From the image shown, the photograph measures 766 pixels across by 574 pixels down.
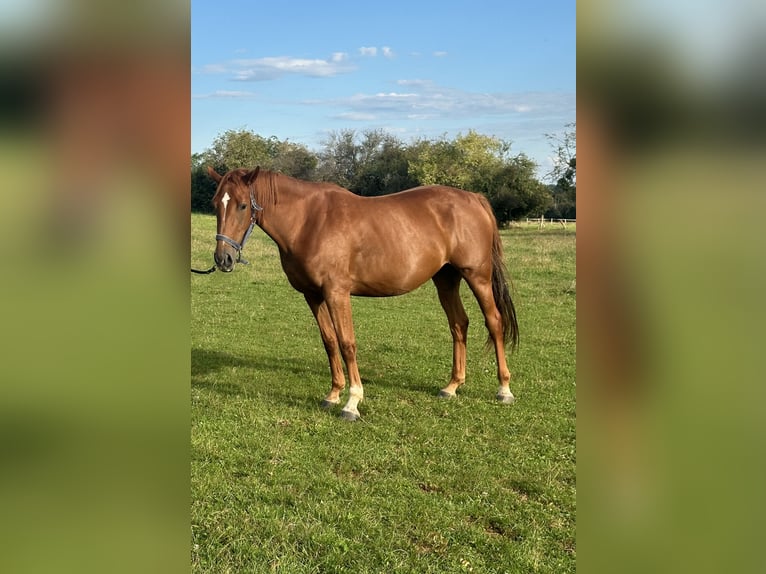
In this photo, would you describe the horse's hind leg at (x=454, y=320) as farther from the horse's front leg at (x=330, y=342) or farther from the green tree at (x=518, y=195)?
the green tree at (x=518, y=195)

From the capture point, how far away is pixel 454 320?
6500mm

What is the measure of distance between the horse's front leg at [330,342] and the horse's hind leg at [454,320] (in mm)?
1062

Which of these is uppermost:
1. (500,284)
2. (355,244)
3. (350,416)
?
(355,244)
